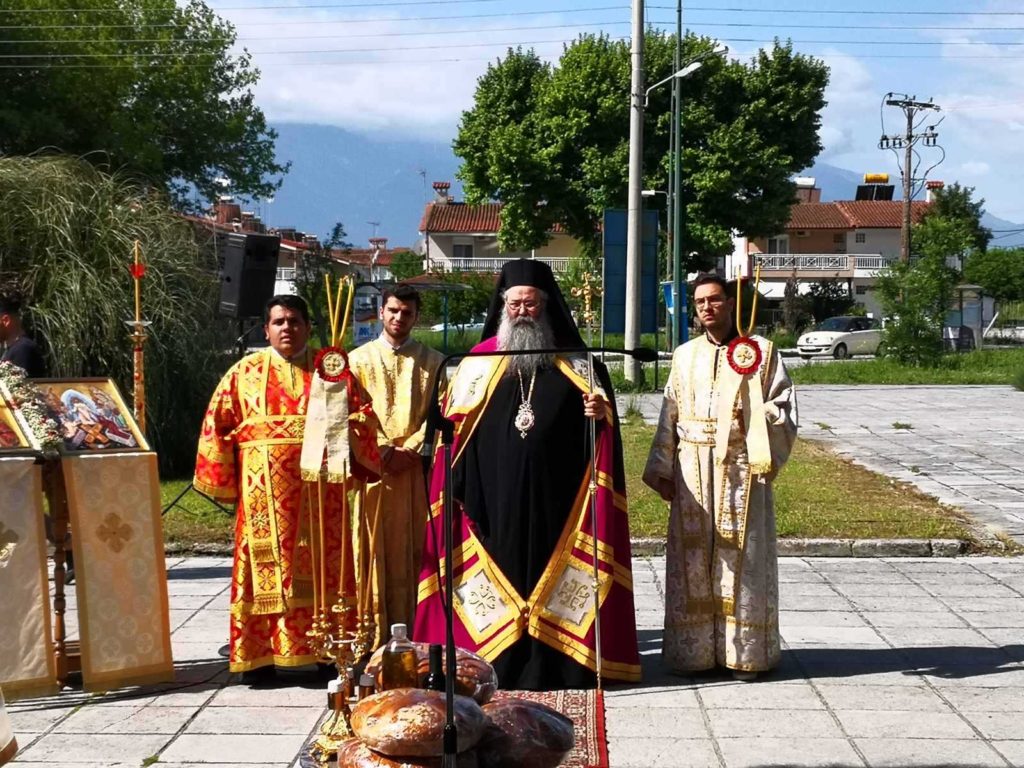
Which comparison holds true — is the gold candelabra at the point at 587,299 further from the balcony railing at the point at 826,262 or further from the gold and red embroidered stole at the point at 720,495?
the balcony railing at the point at 826,262

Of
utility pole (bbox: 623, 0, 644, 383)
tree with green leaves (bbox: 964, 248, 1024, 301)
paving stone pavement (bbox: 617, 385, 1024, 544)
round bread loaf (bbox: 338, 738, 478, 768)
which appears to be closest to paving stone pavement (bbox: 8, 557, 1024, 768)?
round bread loaf (bbox: 338, 738, 478, 768)

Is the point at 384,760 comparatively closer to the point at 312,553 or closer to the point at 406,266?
the point at 312,553

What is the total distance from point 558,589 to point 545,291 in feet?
4.47

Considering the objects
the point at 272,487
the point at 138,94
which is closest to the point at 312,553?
the point at 272,487

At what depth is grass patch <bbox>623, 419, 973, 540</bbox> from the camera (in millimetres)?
10117

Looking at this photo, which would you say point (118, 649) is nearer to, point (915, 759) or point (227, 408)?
point (227, 408)

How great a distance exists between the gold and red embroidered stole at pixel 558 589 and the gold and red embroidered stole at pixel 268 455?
738mm

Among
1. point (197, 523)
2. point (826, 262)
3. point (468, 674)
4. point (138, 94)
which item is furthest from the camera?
point (826, 262)

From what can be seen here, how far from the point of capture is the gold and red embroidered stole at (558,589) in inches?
238

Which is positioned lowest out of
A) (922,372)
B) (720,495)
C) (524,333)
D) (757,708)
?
(757,708)

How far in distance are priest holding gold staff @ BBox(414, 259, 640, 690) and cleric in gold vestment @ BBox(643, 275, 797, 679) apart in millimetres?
349

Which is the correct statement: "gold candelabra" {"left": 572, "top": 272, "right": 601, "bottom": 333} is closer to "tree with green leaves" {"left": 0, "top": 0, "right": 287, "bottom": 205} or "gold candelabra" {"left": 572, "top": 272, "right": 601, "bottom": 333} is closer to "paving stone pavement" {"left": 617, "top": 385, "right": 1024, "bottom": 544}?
"paving stone pavement" {"left": 617, "top": 385, "right": 1024, "bottom": 544}

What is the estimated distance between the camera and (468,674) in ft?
12.3

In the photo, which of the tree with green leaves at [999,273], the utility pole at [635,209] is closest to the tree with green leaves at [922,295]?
the utility pole at [635,209]
